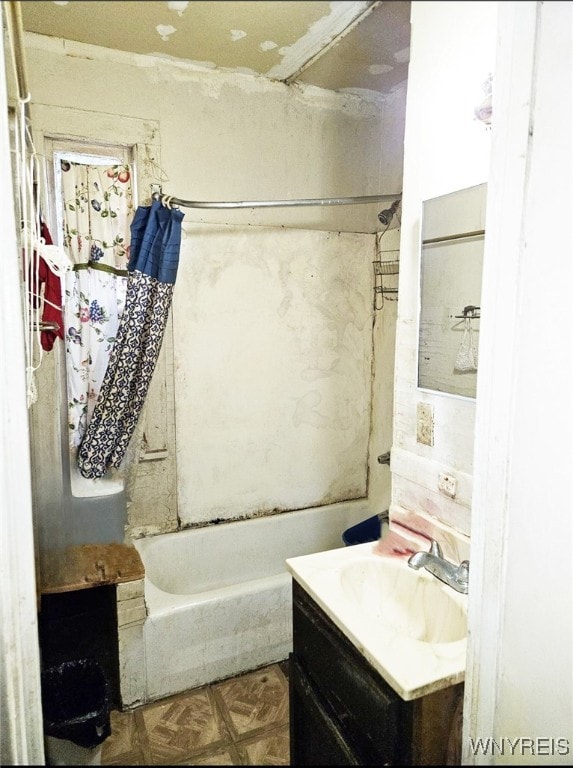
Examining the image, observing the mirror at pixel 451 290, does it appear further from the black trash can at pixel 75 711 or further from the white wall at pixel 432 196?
the black trash can at pixel 75 711

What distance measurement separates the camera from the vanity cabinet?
2.79 feet

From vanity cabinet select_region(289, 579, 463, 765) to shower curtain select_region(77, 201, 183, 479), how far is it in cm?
106

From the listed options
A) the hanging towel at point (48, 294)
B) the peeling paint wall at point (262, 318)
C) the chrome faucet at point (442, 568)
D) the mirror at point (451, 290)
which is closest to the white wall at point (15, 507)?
the hanging towel at point (48, 294)

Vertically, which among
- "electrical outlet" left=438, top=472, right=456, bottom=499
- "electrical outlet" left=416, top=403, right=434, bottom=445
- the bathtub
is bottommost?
the bathtub

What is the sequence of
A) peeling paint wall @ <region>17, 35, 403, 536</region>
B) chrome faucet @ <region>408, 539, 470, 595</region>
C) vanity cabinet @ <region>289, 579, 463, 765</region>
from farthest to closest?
peeling paint wall @ <region>17, 35, 403, 536</region> < chrome faucet @ <region>408, 539, 470, 595</region> < vanity cabinet @ <region>289, 579, 463, 765</region>

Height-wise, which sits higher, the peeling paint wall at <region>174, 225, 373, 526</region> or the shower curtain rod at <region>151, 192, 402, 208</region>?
the shower curtain rod at <region>151, 192, 402, 208</region>

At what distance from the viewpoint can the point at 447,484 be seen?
128 cm

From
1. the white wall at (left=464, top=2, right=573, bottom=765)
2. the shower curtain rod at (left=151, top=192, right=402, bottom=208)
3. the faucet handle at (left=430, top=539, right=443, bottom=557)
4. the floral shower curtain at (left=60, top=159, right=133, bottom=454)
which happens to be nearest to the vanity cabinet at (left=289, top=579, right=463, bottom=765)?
the white wall at (left=464, top=2, right=573, bottom=765)

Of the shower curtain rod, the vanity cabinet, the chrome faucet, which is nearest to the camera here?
the vanity cabinet

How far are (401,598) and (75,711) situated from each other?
2.48 ft

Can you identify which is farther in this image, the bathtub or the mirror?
the bathtub

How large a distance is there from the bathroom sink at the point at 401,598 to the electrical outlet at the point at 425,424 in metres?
0.34

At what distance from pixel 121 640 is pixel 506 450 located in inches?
67.5

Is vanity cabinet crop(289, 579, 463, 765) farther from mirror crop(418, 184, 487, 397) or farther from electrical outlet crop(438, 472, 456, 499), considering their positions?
mirror crop(418, 184, 487, 397)
